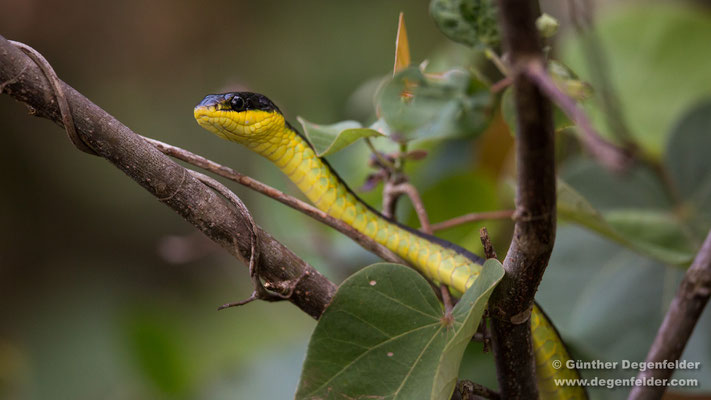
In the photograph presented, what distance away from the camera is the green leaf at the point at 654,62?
4.73ft

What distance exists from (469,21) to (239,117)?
1.10 feet

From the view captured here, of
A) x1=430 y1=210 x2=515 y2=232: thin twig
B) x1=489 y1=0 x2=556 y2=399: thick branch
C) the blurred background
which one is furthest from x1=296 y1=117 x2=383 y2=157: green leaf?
the blurred background

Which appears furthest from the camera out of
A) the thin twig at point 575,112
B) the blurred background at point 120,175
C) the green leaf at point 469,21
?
the blurred background at point 120,175

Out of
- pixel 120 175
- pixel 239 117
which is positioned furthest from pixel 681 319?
pixel 120 175

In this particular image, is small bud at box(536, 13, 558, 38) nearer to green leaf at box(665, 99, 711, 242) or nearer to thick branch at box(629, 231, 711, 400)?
thick branch at box(629, 231, 711, 400)

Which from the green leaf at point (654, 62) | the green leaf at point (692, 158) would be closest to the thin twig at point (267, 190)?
the green leaf at point (692, 158)

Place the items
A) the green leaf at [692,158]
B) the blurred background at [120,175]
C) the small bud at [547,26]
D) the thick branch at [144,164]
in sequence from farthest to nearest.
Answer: the blurred background at [120,175], the green leaf at [692,158], the small bud at [547,26], the thick branch at [144,164]

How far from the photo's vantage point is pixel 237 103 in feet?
2.68

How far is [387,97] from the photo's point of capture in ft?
2.46

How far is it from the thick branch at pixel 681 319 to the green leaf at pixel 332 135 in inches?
14.3

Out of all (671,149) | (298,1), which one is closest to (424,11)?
(298,1)

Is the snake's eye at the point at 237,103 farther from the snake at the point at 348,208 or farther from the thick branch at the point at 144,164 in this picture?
the thick branch at the point at 144,164

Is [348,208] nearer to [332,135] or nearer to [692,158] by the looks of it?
[332,135]

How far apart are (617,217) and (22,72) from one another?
0.83 metres
